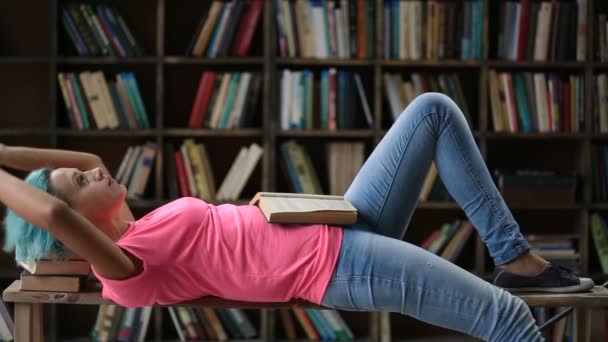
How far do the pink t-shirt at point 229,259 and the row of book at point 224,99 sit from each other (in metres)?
1.52

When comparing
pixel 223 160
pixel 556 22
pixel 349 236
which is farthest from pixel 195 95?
pixel 349 236

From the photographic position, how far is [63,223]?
1.90 m

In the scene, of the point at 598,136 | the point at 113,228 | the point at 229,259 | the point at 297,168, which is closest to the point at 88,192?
the point at 113,228

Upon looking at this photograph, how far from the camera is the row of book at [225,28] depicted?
12.0 feet

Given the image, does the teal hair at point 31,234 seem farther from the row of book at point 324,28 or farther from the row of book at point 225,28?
the row of book at point 324,28

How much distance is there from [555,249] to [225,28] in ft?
5.75

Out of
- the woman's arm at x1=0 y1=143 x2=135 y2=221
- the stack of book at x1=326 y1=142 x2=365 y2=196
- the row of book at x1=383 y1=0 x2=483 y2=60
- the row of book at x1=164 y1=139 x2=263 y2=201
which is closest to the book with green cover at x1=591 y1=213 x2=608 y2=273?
the row of book at x1=383 y1=0 x2=483 y2=60

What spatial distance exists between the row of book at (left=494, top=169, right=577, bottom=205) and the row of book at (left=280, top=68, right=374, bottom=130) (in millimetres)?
657

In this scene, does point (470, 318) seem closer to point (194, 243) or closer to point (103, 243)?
point (194, 243)

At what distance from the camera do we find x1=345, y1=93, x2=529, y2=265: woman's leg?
2.26 m

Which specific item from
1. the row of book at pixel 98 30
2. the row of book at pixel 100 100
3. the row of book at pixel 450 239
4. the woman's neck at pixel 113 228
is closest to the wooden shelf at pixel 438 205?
the row of book at pixel 450 239

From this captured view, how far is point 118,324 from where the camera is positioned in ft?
12.4

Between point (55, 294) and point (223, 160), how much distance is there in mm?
1809

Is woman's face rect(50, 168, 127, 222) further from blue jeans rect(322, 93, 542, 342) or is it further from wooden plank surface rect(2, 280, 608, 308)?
blue jeans rect(322, 93, 542, 342)
